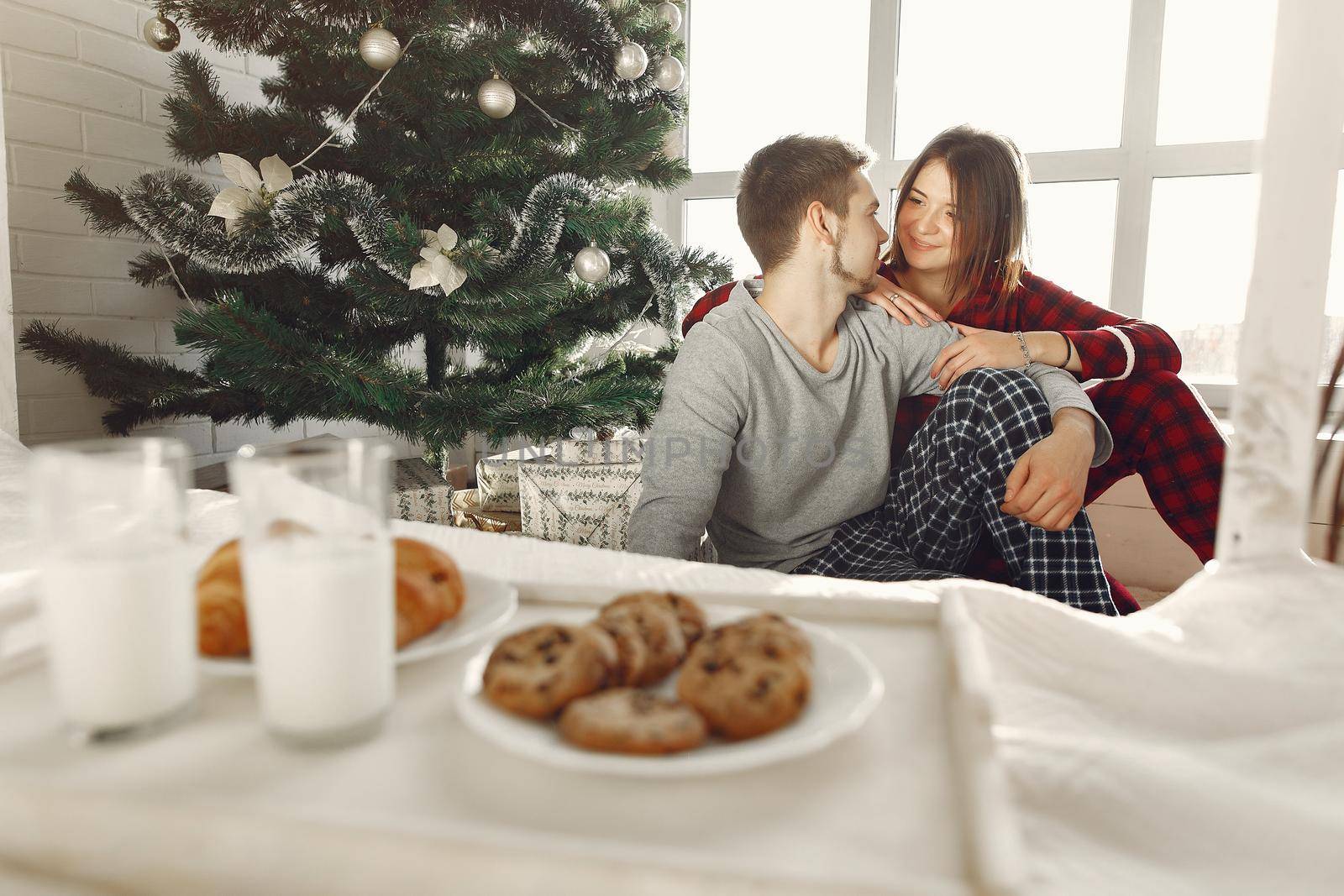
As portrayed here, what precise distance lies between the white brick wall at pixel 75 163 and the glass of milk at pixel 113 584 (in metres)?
1.47

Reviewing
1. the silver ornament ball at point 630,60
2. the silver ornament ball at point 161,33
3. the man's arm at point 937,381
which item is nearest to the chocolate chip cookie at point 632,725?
the man's arm at point 937,381

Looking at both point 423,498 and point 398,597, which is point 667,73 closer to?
point 423,498

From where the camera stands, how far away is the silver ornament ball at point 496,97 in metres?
1.47

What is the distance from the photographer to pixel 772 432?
4.32 ft

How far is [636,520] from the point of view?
4.07 feet

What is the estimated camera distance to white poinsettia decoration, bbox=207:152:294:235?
141 centimetres

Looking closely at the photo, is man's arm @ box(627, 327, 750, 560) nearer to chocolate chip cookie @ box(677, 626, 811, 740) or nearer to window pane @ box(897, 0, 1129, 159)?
chocolate chip cookie @ box(677, 626, 811, 740)

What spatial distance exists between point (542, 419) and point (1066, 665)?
1190 millimetres

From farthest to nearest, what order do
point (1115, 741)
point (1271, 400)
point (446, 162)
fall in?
point (446, 162)
point (1271, 400)
point (1115, 741)

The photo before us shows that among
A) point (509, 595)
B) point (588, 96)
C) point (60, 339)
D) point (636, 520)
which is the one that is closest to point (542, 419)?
point (636, 520)

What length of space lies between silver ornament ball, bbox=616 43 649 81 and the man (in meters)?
0.31

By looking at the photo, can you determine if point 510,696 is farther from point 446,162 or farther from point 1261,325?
point 446,162

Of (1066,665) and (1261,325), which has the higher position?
(1261,325)

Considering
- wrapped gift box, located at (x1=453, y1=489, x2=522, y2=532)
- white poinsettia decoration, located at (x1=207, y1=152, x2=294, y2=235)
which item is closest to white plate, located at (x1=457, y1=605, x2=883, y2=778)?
white poinsettia decoration, located at (x1=207, y1=152, x2=294, y2=235)
